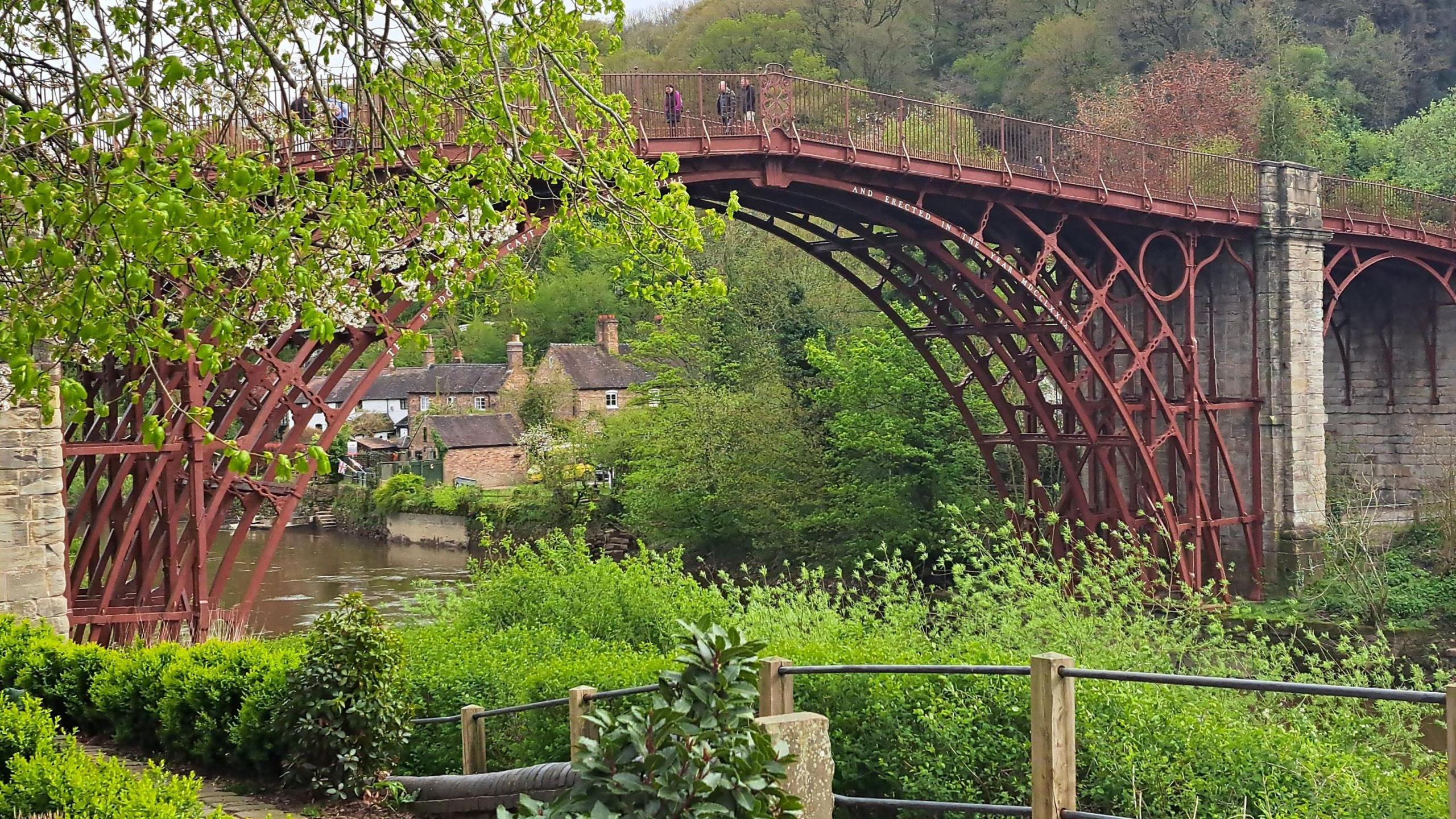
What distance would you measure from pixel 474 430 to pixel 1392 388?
102 feet

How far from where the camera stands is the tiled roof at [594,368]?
2149 inches

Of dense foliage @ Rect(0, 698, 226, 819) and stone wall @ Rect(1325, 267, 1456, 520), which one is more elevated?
stone wall @ Rect(1325, 267, 1456, 520)

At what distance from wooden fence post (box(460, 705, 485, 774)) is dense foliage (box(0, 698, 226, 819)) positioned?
2.20m

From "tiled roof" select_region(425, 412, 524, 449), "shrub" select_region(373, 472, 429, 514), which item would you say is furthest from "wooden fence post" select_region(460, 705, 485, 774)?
"tiled roof" select_region(425, 412, 524, 449)

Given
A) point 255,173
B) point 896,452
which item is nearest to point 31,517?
point 255,173

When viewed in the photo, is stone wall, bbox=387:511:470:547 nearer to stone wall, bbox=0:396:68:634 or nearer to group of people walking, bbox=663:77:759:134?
group of people walking, bbox=663:77:759:134

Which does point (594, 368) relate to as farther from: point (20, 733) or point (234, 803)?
point (20, 733)

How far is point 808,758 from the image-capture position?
485cm

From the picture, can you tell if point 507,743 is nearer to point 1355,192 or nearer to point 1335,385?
point 1355,192

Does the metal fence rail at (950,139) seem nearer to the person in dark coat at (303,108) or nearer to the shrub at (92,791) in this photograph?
the person in dark coat at (303,108)

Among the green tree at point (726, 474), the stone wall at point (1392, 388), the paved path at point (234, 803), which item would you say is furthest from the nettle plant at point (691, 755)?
the stone wall at point (1392, 388)

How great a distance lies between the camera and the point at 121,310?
22.4 ft

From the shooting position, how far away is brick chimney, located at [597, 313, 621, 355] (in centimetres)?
5550

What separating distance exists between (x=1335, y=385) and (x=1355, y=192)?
5.53m
